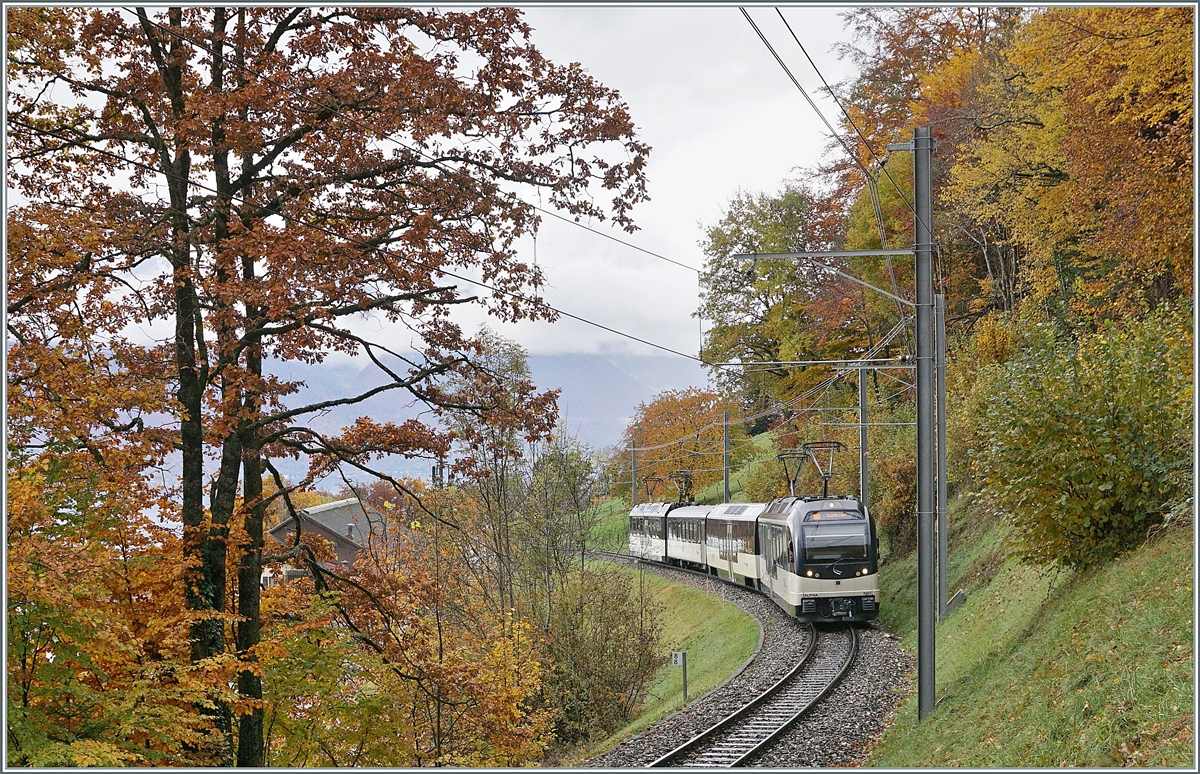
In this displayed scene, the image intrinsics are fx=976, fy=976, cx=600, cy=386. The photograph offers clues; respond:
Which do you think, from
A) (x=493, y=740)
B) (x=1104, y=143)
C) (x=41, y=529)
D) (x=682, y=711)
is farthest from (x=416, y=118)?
(x=1104, y=143)

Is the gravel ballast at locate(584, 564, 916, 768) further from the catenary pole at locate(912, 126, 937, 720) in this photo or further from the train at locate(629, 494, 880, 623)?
the catenary pole at locate(912, 126, 937, 720)

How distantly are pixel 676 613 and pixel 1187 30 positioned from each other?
20.9m

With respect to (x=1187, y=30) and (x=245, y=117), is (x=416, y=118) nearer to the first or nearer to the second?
(x=245, y=117)

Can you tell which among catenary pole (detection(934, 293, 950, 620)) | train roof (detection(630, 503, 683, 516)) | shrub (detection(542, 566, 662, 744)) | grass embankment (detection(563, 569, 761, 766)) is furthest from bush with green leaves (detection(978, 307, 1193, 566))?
train roof (detection(630, 503, 683, 516))

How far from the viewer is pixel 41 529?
8336 mm

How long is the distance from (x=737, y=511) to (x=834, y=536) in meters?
8.22

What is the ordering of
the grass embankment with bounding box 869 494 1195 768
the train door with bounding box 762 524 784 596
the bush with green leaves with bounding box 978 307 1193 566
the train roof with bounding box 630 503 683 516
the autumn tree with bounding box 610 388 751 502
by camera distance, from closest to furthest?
the grass embankment with bounding box 869 494 1195 768
the bush with green leaves with bounding box 978 307 1193 566
the train door with bounding box 762 524 784 596
the train roof with bounding box 630 503 683 516
the autumn tree with bounding box 610 388 751 502

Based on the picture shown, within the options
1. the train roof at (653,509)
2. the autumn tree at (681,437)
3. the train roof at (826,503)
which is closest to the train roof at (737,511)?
the train roof at (826,503)

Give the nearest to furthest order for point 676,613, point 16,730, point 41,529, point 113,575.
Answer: point 16,730
point 41,529
point 113,575
point 676,613

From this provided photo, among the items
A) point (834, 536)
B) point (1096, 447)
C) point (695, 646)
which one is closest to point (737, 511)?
point (695, 646)

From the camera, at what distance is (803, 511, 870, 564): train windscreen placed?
2153 centimetres

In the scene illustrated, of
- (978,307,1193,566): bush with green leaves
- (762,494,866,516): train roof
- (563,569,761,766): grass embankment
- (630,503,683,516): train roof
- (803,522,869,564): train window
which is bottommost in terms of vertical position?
(563,569,761,766): grass embankment

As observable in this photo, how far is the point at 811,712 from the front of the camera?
14492 millimetres

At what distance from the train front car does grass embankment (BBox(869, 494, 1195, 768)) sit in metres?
6.28
